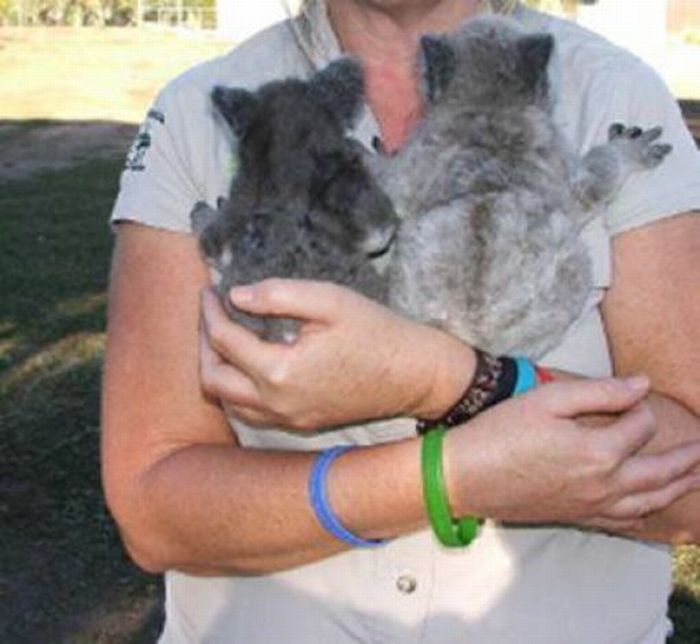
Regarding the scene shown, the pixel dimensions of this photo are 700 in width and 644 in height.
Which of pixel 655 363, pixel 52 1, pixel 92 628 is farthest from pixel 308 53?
pixel 52 1

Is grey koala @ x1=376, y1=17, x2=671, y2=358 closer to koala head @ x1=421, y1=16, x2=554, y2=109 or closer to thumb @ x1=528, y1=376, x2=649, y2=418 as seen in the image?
koala head @ x1=421, y1=16, x2=554, y2=109

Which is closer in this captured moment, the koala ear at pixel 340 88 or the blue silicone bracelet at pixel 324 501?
the blue silicone bracelet at pixel 324 501

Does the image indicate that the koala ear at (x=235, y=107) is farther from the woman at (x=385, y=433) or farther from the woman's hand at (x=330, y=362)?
the woman's hand at (x=330, y=362)

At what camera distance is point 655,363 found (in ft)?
6.94

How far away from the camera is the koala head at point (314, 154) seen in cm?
210

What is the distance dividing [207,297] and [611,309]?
606 mm

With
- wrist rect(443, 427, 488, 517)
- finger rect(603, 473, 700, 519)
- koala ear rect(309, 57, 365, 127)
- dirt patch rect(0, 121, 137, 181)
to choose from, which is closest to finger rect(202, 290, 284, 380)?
wrist rect(443, 427, 488, 517)

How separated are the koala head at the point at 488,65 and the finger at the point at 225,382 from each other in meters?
0.60

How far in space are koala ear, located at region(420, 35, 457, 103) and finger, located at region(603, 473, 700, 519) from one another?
28.7 inches

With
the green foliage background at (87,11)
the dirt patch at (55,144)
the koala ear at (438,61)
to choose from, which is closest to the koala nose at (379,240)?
the koala ear at (438,61)

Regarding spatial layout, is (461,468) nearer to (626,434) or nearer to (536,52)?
(626,434)

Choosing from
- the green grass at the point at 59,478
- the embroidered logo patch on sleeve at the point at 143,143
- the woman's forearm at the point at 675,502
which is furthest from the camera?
the green grass at the point at 59,478

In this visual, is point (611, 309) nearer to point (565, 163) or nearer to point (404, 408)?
point (565, 163)

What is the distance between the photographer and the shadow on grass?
484 centimetres
